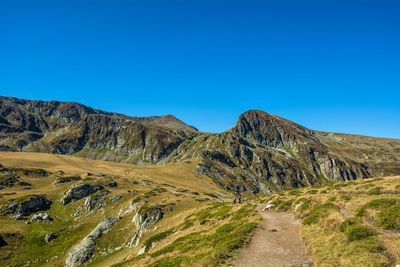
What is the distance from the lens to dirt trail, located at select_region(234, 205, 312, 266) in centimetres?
1619

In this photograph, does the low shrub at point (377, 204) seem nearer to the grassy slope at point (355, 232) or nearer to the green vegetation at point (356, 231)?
the grassy slope at point (355, 232)

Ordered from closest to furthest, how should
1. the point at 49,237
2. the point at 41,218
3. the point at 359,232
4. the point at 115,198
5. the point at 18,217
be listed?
the point at 359,232 < the point at 49,237 < the point at 18,217 < the point at 41,218 < the point at 115,198

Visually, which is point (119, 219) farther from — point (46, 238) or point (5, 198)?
point (5, 198)

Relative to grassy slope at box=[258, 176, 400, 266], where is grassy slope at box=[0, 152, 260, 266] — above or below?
below

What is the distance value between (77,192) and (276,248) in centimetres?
7684

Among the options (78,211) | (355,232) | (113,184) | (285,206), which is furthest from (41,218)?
(355,232)

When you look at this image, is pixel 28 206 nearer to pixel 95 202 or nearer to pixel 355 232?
pixel 95 202

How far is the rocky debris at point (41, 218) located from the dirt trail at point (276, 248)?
217 ft

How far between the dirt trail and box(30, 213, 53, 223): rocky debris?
66.0 metres

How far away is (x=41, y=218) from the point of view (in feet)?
199

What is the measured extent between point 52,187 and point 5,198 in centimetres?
1683

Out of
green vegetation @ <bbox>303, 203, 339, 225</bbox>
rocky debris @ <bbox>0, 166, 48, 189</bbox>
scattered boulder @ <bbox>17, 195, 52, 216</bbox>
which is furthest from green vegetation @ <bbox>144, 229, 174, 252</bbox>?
rocky debris @ <bbox>0, 166, 48, 189</bbox>

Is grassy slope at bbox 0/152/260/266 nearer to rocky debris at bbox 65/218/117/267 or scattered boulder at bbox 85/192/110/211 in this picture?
rocky debris at bbox 65/218/117/267

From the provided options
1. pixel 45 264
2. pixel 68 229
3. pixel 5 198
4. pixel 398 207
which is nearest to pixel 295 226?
pixel 398 207
